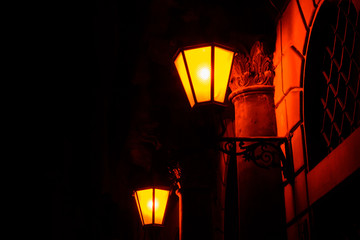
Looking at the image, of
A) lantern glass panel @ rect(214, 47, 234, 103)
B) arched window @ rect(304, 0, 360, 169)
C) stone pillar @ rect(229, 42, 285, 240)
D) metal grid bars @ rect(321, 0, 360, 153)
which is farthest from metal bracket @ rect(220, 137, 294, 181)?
lantern glass panel @ rect(214, 47, 234, 103)

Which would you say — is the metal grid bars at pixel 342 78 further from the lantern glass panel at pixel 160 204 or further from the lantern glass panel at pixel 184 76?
the lantern glass panel at pixel 160 204

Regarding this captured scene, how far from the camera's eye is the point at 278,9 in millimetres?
8117

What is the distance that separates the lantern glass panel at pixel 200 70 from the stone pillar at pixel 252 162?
55.9 inches

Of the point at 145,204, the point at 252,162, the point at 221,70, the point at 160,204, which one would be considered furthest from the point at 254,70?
the point at 145,204

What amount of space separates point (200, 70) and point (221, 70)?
0.82 ft

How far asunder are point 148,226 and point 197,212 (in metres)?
1.13

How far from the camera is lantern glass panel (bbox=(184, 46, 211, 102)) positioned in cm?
664

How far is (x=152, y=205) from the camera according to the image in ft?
37.4

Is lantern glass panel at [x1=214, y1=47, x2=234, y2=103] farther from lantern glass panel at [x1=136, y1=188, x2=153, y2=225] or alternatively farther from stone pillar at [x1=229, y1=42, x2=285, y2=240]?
lantern glass panel at [x1=136, y1=188, x2=153, y2=225]

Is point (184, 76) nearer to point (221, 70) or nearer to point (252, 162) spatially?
point (221, 70)

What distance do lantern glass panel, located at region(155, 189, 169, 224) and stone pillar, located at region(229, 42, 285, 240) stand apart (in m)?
→ 3.62

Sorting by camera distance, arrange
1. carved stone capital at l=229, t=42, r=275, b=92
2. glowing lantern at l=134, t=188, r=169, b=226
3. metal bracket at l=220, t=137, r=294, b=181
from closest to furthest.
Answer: metal bracket at l=220, t=137, r=294, b=181 < carved stone capital at l=229, t=42, r=275, b=92 < glowing lantern at l=134, t=188, r=169, b=226

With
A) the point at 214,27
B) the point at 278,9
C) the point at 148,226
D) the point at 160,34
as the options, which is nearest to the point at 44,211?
the point at 148,226

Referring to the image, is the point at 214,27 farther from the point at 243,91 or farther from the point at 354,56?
the point at 354,56
